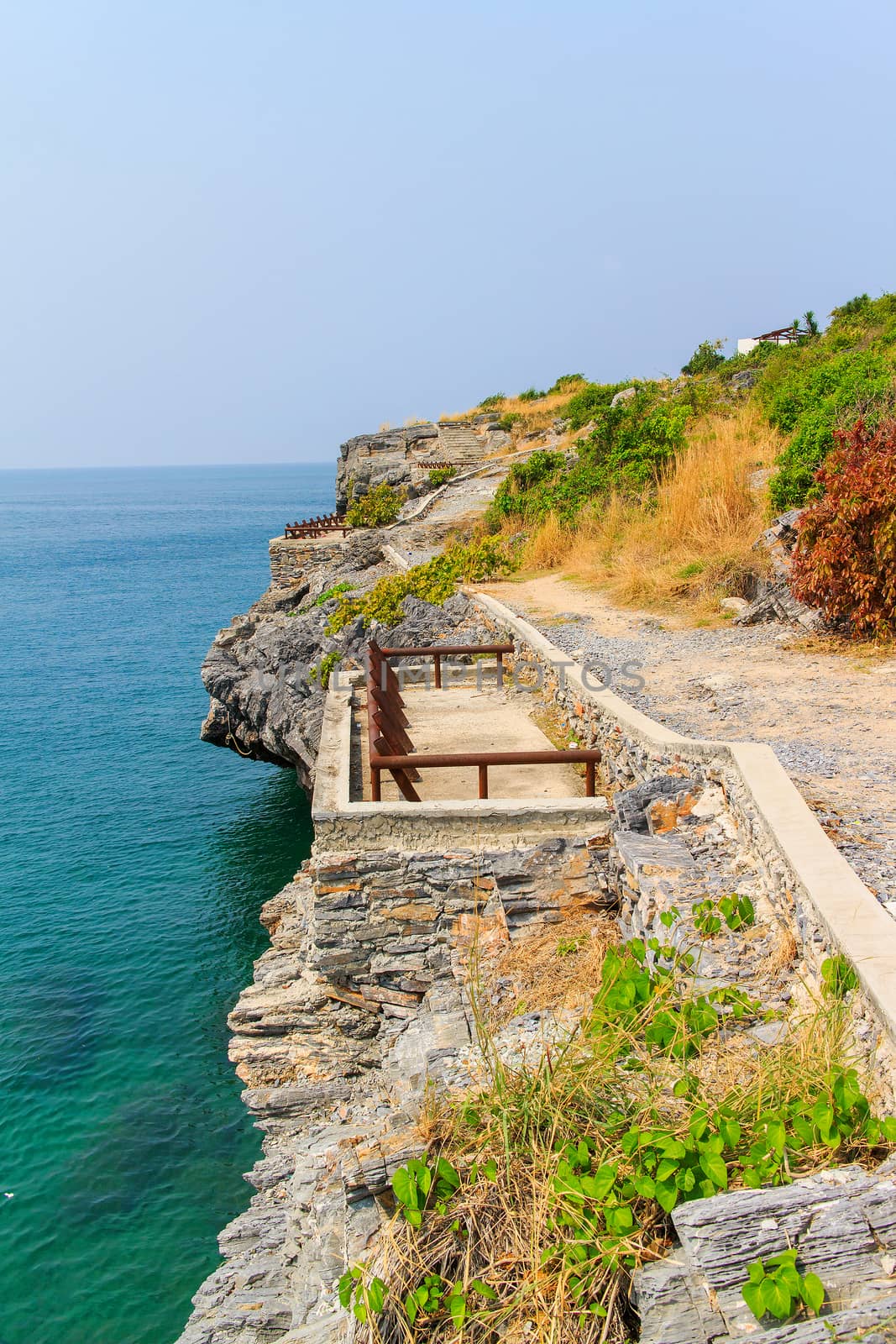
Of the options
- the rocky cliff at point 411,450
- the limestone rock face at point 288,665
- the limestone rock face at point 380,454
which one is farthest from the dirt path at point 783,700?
the limestone rock face at point 380,454

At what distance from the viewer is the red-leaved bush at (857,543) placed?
869 centimetres

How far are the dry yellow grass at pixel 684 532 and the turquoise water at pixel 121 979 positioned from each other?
7.57 m

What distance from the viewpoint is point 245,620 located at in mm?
24141

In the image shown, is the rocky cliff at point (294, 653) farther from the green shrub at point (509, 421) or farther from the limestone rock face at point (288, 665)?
the green shrub at point (509, 421)

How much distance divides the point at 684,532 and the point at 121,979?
10162 mm

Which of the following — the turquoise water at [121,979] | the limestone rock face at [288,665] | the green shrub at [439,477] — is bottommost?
the turquoise water at [121,979]

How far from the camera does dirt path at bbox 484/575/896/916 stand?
4992 mm

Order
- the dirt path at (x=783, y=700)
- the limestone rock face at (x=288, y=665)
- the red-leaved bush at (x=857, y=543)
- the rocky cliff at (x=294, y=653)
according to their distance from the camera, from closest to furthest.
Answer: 1. the dirt path at (x=783, y=700)
2. the red-leaved bush at (x=857, y=543)
3. the limestone rock face at (x=288, y=665)
4. the rocky cliff at (x=294, y=653)

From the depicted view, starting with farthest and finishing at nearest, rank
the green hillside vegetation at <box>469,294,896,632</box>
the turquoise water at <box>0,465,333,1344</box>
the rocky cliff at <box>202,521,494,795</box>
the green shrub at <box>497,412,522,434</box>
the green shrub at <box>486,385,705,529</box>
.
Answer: the green shrub at <box>497,412,522,434</box>
the green shrub at <box>486,385,705,529</box>
the rocky cliff at <box>202,521,494,795</box>
the green hillside vegetation at <box>469,294,896,632</box>
the turquoise water at <box>0,465,333,1344</box>

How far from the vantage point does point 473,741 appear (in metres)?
8.73

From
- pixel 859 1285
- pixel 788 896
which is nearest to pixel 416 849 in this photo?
pixel 788 896

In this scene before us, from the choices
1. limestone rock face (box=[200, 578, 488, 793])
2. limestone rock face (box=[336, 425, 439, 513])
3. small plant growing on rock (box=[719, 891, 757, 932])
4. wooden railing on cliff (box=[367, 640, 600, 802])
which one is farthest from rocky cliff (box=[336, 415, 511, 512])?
small plant growing on rock (box=[719, 891, 757, 932])

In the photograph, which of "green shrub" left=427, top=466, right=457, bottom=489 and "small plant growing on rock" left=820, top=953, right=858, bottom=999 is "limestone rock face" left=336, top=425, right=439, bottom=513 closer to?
"green shrub" left=427, top=466, right=457, bottom=489

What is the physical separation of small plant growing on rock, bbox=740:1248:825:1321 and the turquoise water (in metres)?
6.87
